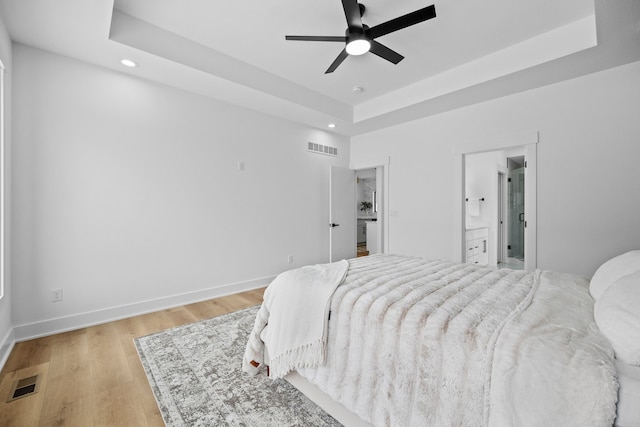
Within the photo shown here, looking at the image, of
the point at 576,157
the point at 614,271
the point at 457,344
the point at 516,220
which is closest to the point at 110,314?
the point at 457,344

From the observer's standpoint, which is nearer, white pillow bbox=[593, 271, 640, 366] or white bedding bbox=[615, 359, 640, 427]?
white bedding bbox=[615, 359, 640, 427]

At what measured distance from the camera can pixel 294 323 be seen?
5.40ft

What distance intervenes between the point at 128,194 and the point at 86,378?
1.78 m

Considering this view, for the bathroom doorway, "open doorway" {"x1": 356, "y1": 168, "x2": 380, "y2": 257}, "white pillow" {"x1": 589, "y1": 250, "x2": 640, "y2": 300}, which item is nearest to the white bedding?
"white pillow" {"x1": 589, "y1": 250, "x2": 640, "y2": 300}

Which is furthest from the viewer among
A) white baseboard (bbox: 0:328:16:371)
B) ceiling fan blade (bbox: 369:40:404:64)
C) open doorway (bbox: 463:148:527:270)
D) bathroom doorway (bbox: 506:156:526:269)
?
bathroom doorway (bbox: 506:156:526:269)

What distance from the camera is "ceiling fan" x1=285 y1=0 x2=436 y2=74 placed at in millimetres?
1969

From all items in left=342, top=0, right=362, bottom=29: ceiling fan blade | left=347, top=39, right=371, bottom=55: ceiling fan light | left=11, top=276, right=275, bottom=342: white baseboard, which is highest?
left=342, top=0, right=362, bottom=29: ceiling fan blade

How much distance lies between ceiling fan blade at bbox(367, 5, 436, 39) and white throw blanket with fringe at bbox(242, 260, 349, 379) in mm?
1896

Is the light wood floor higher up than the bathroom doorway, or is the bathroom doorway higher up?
the bathroom doorway

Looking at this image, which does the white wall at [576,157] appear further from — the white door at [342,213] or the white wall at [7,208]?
the white wall at [7,208]

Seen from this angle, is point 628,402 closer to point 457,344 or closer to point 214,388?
point 457,344

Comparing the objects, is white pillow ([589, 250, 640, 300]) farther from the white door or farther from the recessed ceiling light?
the recessed ceiling light

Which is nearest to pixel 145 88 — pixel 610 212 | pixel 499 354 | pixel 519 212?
pixel 499 354

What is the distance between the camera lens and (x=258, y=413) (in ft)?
5.18
